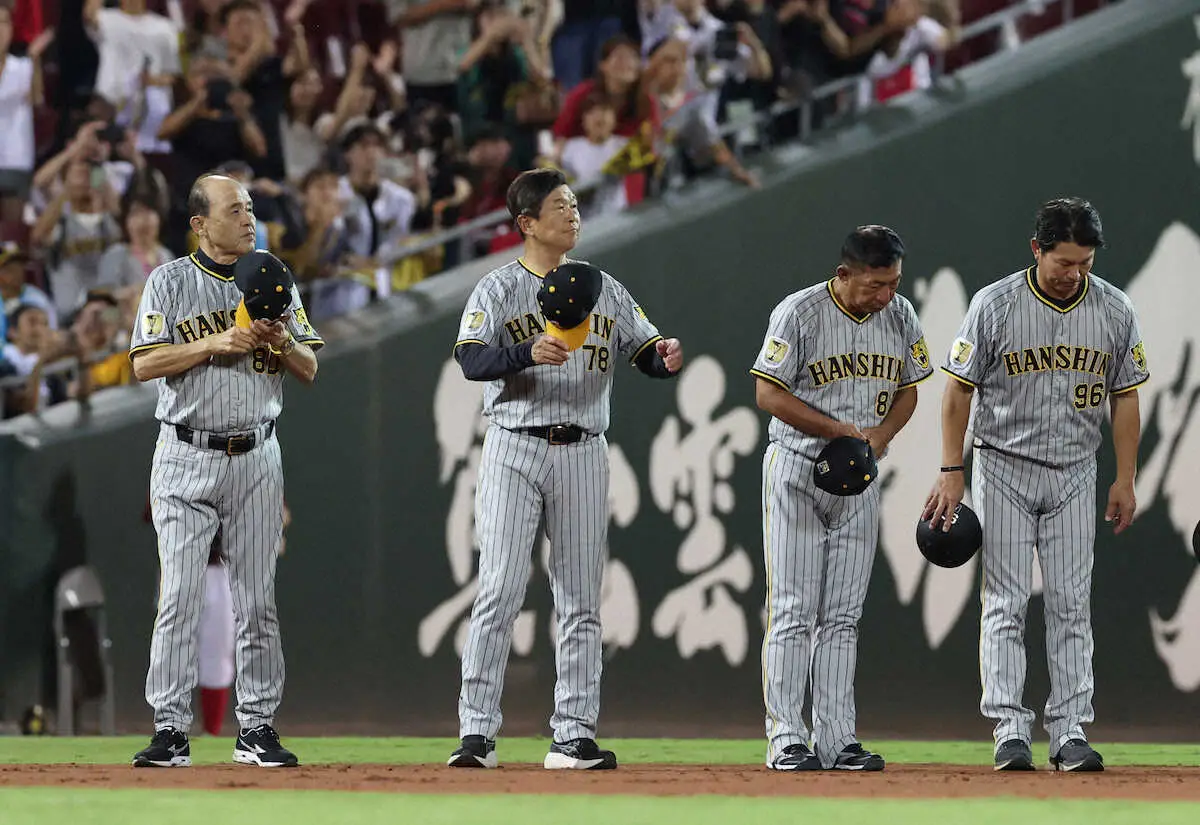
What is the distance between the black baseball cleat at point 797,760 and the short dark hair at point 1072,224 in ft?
6.31

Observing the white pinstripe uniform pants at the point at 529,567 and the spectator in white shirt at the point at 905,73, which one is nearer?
the white pinstripe uniform pants at the point at 529,567

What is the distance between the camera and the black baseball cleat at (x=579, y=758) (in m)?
6.48

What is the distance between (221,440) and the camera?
254 inches

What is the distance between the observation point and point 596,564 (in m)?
→ 6.61

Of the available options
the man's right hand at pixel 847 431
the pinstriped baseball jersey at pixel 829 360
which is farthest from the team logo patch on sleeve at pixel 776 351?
the man's right hand at pixel 847 431

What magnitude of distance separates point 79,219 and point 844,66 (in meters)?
4.49

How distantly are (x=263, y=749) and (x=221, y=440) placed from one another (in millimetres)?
1085

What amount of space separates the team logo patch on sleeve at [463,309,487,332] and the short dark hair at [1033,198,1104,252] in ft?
6.44

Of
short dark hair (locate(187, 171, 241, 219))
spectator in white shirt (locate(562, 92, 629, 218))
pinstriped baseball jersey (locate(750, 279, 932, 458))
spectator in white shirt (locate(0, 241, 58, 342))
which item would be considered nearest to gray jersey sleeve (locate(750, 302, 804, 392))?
pinstriped baseball jersey (locate(750, 279, 932, 458))

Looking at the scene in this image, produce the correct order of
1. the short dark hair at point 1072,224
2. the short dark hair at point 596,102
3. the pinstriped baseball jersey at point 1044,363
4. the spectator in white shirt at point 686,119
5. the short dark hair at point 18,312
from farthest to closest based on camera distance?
the short dark hair at point 596,102 < the short dark hair at point 18,312 < the spectator in white shirt at point 686,119 < the pinstriped baseball jersey at point 1044,363 < the short dark hair at point 1072,224

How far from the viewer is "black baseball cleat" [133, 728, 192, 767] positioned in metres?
6.34

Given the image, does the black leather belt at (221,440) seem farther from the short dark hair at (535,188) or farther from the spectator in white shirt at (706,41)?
the spectator in white shirt at (706,41)

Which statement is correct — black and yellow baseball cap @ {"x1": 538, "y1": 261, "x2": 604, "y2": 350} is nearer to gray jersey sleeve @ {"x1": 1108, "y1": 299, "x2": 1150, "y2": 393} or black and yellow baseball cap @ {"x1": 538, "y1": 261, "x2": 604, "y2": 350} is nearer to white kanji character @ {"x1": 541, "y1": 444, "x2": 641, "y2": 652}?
gray jersey sleeve @ {"x1": 1108, "y1": 299, "x2": 1150, "y2": 393}

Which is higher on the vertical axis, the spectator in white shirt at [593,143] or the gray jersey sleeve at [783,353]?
the spectator in white shirt at [593,143]
